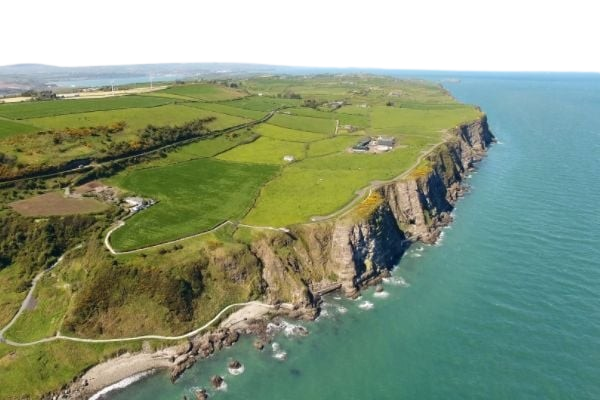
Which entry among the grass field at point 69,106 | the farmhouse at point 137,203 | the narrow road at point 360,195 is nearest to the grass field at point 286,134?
the grass field at point 69,106

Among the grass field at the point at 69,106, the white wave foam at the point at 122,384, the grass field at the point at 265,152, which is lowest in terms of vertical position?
the white wave foam at the point at 122,384

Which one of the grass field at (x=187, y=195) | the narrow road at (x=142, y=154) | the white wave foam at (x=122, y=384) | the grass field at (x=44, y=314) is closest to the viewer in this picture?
the white wave foam at (x=122, y=384)

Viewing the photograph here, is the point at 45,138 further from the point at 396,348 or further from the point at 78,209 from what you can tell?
the point at 396,348

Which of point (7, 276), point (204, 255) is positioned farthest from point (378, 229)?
point (7, 276)

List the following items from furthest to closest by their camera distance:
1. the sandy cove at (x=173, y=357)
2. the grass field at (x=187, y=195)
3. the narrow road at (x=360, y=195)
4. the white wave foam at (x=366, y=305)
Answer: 1. the narrow road at (x=360, y=195)
2. the grass field at (x=187, y=195)
3. the white wave foam at (x=366, y=305)
4. the sandy cove at (x=173, y=357)

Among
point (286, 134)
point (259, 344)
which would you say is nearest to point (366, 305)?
point (259, 344)

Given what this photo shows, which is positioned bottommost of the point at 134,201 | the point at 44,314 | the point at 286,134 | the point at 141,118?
the point at 44,314

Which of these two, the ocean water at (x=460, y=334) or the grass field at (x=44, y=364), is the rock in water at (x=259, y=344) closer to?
the ocean water at (x=460, y=334)

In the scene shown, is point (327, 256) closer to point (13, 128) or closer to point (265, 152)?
point (265, 152)
